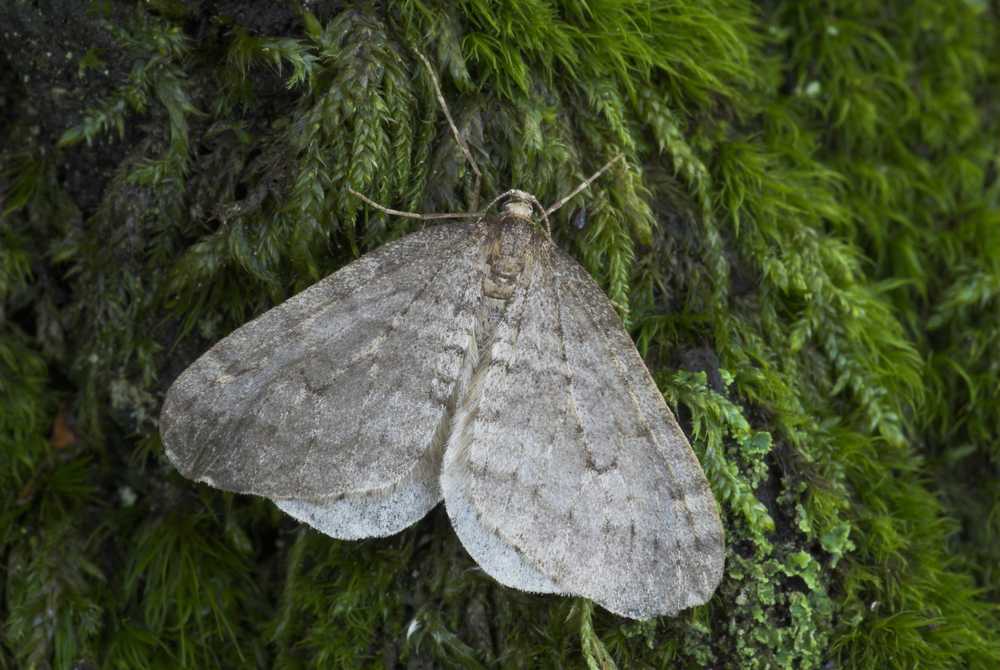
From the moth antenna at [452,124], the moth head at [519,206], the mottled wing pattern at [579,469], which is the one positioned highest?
the moth antenna at [452,124]

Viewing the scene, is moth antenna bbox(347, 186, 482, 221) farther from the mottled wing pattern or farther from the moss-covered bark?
the mottled wing pattern

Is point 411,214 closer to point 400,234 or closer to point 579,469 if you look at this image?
point 400,234

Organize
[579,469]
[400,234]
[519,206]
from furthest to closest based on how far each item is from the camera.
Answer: [400,234] → [519,206] → [579,469]

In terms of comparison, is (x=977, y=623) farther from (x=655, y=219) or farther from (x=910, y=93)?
(x=910, y=93)

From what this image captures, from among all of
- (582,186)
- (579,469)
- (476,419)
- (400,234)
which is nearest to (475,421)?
(476,419)

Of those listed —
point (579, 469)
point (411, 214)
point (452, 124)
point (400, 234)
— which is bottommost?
point (579, 469)

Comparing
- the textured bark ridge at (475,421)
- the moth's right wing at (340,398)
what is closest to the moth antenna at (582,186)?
the textured bark ridge at (475,421)

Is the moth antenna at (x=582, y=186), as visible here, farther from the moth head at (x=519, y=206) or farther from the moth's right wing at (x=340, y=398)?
the moth's right wing at (x=340, y=398)
